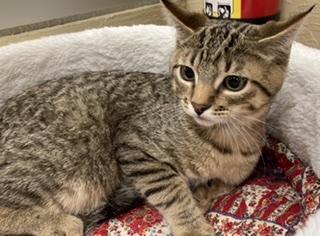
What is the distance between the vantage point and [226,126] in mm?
1443

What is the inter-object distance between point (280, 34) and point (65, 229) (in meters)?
0.78

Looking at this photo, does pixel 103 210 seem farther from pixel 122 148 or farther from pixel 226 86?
pixel 226 86

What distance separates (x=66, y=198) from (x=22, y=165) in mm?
156

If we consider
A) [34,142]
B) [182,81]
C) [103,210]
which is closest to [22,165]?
[34,142]

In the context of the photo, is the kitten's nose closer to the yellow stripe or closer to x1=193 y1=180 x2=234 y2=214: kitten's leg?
x1=193 y1=180 x2=234 y2=214: kitten's leg

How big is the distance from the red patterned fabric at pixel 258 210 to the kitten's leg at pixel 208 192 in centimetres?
2

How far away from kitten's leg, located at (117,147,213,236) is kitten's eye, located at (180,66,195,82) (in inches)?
10.3

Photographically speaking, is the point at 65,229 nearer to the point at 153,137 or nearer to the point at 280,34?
the point at 153,137

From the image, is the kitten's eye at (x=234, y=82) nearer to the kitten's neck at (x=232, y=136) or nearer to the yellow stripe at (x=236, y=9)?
the kitten's neck at (x=232, y=136)

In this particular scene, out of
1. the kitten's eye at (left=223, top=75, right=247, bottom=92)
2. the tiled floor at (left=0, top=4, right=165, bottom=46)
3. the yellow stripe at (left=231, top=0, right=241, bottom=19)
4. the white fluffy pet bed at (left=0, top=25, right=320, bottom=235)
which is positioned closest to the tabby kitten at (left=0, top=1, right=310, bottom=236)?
the kitten's eye at (left=223, top=75, right=247, bottom=92)

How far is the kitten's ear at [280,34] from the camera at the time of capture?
1.27 metres

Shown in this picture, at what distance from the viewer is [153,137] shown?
4.98ft

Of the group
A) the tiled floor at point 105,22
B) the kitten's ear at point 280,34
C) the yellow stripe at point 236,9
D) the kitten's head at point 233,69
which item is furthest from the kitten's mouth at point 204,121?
the tiled floor at point 105,22

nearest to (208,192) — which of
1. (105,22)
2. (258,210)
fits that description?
(258,210)
